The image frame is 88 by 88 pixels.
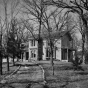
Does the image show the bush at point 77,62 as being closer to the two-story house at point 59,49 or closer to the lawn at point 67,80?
the lawn at point 67,80

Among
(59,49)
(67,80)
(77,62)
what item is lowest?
(67,80)

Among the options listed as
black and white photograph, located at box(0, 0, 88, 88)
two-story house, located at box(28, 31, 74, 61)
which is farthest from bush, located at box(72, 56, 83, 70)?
two-story house, located at box(28, 31, 74, 61)

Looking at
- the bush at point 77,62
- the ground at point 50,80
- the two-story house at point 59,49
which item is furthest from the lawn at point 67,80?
the two-story house at point 59,49

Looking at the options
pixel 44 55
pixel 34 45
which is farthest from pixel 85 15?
pixel 34 45

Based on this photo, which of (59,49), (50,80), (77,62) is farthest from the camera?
(59,49)

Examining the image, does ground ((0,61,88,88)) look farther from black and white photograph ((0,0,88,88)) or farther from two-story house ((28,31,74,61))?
two-story house ((28,31,74,61))

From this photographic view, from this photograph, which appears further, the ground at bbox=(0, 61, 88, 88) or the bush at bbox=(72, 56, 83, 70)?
the bush at bbox=(72, 56, 83, 70)

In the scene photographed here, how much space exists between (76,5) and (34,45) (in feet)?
93.5

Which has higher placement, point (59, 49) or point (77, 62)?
point (59, 49)

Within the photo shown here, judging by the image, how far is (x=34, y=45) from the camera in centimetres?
4069

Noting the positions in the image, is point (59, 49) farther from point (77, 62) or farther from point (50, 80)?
point (50, 80)

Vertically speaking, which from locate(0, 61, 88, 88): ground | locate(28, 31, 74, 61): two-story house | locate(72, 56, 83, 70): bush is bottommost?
locate(0, 61, 88, 88): ground

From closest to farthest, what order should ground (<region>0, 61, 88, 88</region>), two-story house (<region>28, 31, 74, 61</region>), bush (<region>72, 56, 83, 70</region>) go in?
1. ground (<region>0, 61, 88, 88</region>)
2. bush (<region>72, 56, 83, 70</region>)
3. two-story house (<region>28, 31, 74, 61</region>)

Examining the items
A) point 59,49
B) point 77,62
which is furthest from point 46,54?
point 77,62
